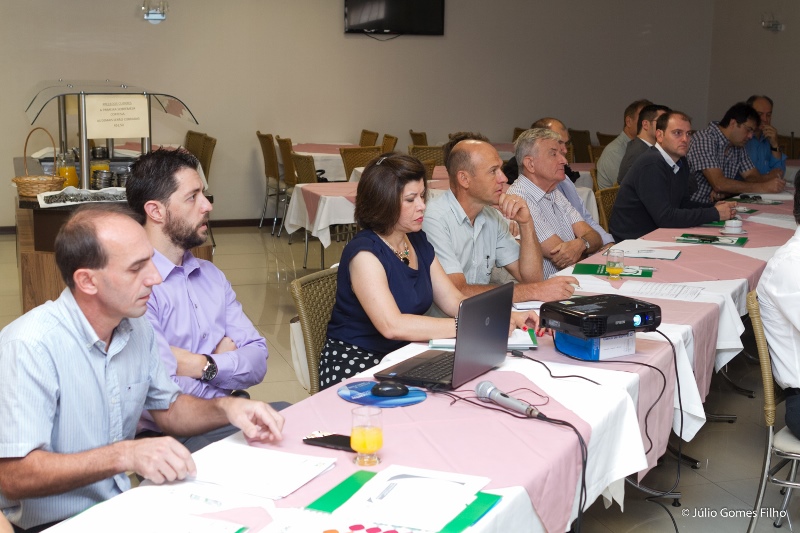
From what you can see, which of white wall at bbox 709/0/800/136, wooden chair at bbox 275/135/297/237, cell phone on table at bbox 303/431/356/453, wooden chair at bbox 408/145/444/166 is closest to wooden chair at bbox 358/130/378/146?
wooden chair at bbox 408/145/444/166

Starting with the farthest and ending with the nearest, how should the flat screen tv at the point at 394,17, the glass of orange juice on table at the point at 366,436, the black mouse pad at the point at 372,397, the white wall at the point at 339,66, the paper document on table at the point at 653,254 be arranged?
1. the flat screen tv at the point at 394,17
2. the white wall at the point at 339,66
3. the paper document on table at the point at 653,254
4. the black mouse pad at the point at 372,397
5. the glass of orange juice on table at the point at 366,436

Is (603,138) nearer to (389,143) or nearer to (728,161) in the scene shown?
(389,143)

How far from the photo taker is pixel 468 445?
180 cm

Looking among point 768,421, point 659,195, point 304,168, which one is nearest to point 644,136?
point 659,195

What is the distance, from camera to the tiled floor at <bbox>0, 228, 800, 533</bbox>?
114 inches

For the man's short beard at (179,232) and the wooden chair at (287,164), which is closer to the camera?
the man's short beard at (179,232)

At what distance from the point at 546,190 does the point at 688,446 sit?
1357 millimetres

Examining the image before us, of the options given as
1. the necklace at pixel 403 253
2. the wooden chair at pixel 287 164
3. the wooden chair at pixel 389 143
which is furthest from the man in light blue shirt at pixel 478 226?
the wooden chair at pixel 389 143

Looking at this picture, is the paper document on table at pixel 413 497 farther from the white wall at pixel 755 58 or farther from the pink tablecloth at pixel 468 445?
the white wall at pixel 755 58

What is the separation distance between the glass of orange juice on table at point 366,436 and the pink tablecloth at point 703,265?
5.97 ft

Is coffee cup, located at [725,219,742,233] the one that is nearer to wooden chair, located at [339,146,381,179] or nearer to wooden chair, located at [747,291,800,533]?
wooden chair, located at [747,291,800,533]

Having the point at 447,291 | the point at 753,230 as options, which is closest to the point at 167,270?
the point at 447,291

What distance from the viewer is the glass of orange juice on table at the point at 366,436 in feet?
5.56

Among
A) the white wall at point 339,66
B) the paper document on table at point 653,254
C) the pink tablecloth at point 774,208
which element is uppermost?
the white wall at point 339,66
